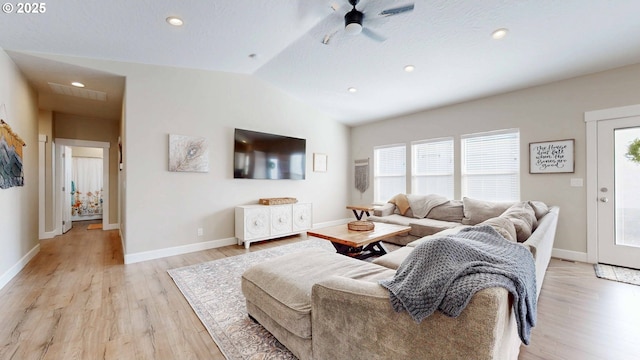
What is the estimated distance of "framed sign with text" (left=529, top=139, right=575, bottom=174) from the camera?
355 cm

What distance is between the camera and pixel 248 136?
14.8 ft

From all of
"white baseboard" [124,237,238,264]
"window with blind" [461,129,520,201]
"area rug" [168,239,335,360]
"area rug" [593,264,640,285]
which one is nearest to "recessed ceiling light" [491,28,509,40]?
"window with blind" [461,129,520,201]

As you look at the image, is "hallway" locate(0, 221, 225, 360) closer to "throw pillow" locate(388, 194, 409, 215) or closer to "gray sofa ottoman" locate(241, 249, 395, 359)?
"gray sofa ottoman" locate(241, 249, 395, 359)

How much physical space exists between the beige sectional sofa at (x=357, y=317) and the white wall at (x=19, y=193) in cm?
306

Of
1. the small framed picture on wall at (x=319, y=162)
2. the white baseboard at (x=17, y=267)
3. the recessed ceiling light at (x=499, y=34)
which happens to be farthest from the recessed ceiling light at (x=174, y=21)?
the small framed picture on wall at (x=319, y=162)

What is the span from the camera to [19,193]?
3.17 m

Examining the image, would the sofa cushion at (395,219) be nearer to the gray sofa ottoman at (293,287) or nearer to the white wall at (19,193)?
the gray sofa ottoman at (293,287)

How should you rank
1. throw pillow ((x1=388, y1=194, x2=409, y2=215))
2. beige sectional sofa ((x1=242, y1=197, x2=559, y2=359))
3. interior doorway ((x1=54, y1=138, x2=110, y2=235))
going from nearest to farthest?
beige sectional sofa ((x1=242, y1=197, x2=559, y2=359))
throw pillow ((x1=388, y1=194, x2=409, y2=215))
interior doorway ((x1=54, y1=138, x2=110, y2=235))

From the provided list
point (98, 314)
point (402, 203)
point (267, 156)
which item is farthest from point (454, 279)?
point (267, 156)

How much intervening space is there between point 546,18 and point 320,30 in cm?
232

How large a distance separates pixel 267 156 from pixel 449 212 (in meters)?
3.40

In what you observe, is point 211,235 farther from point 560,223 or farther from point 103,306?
point 560,223

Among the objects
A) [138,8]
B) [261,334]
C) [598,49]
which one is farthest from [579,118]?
[138,8]

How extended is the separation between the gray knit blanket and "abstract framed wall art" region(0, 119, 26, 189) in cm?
399
